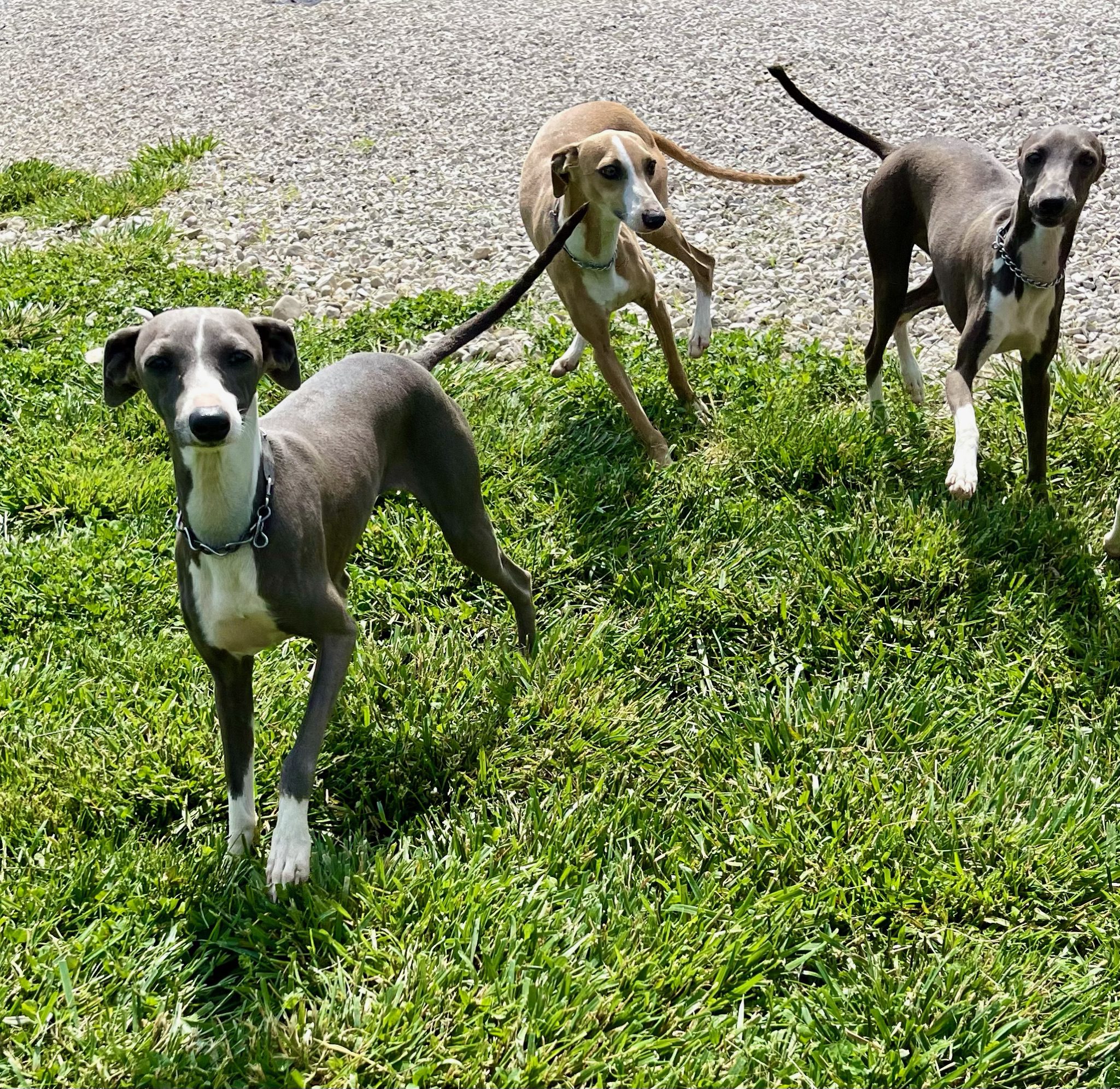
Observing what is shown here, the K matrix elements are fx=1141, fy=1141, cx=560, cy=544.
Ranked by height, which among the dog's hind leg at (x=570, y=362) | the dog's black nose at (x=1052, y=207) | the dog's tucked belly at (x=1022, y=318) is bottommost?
the dog's hind leg at (x=570, y=362)

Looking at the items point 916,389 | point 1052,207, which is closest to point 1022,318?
point 1052,207

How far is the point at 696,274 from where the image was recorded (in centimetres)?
546

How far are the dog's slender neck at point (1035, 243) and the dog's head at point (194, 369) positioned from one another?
2702mm

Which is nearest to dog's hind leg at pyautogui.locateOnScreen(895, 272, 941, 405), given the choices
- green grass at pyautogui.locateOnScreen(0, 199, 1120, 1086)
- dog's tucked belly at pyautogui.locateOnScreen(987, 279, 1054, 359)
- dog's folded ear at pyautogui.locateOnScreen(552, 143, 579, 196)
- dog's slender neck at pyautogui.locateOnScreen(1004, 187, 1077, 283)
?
green grass at pyautogui.locateOnScreen(0, 199, 1120, 1086)

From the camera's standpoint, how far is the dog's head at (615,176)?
463 cm

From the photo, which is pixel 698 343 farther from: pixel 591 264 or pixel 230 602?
pixel 230 602

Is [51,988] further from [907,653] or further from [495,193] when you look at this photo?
[495,193]

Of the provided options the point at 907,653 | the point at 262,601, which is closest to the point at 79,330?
the point at 262,601

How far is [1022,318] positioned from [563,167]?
1.97 metres

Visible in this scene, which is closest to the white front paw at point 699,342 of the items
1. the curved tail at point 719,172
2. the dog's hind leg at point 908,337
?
the dog's hind leg at point 908,337

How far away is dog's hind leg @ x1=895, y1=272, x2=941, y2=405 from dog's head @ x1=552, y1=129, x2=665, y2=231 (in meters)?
1.22

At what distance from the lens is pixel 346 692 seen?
352 centimetres

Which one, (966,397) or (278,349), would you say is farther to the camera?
(966,397)

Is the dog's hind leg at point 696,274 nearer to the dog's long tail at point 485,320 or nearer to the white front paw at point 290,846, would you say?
the dog's long tail at point 485,320
